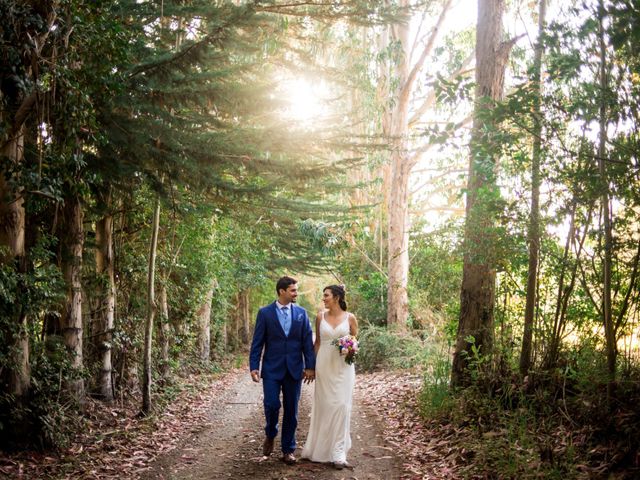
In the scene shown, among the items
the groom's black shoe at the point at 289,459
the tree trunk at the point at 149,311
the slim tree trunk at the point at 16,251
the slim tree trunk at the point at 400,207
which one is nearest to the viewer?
the slim tree trunk at the point at 16,251

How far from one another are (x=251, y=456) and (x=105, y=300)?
428 centimetres

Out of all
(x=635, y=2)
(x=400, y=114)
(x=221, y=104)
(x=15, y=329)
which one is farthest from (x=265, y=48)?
(x=400, y=114)

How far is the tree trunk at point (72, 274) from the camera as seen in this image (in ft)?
27.3

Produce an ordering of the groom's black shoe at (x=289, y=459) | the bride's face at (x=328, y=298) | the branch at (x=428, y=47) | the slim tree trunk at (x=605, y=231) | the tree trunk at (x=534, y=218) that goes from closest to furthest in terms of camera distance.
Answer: the slim tree trunk at (x=605, y=231), the tree trunk at (x=534, y=218), the groom's black shoe at (x=289, y=459), the bride's face at (x=328, y=298), the branch at (x=428, y=47)

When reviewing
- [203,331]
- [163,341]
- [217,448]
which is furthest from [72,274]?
[203,331]

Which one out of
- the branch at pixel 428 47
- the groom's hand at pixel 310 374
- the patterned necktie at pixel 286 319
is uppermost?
the branch at pixel 428 47

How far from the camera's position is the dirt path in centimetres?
632

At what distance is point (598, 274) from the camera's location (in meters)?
6.23

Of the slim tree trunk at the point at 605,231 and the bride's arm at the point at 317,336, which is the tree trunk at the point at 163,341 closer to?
the bride's arm at the point at 317,336

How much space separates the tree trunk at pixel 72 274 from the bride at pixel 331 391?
11.9 ft

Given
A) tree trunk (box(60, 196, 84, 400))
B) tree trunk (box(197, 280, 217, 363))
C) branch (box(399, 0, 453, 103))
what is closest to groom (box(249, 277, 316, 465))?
tree trunk (box(60, 196, 84, 400))

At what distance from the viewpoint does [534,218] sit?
651 centimetres

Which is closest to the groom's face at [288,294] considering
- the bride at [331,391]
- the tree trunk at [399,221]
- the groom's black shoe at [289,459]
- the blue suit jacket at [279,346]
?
the blue suit jacket at [279,346]

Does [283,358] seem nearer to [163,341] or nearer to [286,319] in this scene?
[286,319]
